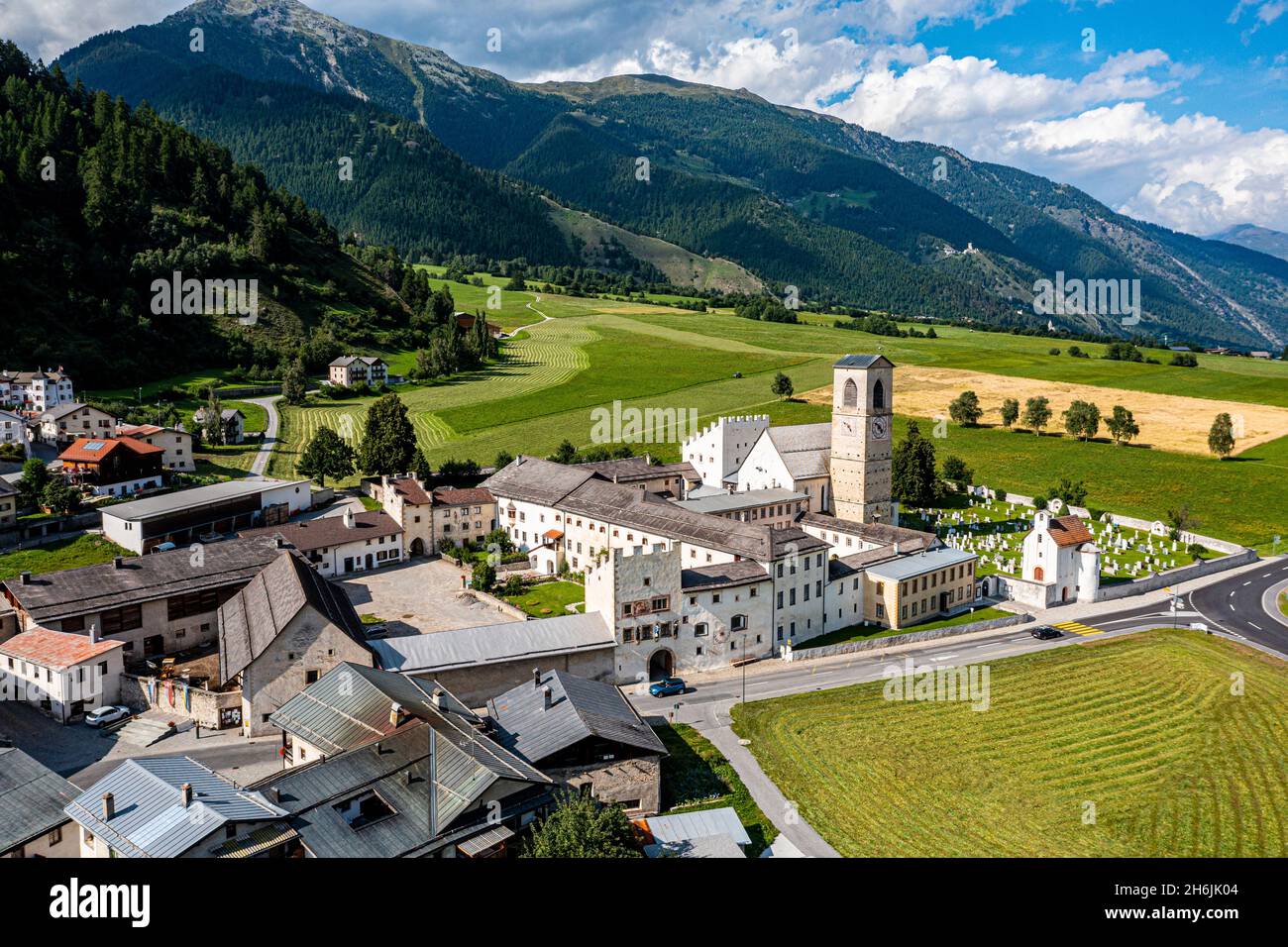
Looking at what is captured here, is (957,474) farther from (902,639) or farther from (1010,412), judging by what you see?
(902,639)

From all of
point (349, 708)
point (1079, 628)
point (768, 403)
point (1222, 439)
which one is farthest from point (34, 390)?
point (1222, 439)

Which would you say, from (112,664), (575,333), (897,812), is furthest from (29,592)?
(575,333)

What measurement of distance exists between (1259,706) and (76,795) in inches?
2097

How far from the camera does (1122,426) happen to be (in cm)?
12419

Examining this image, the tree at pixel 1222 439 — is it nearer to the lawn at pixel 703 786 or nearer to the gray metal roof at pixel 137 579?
the lawn at pixel 703 786

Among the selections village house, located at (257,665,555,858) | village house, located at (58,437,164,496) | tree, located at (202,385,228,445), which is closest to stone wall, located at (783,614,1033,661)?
village house, located at (257,665,555,858)

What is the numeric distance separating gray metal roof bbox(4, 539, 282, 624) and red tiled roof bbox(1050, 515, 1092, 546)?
53.4 meters

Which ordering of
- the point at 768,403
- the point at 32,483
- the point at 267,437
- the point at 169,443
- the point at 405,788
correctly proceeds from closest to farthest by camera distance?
1. the point at 405,788
2. the point at 32,483
3. the point at 169,443
4. the point at 267,437
5. the point at 768,403

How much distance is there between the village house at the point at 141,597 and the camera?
5003 centimetres

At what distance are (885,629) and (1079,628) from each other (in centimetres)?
1282

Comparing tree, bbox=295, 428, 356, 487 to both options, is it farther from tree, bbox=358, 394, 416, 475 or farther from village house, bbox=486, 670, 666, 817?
village house, bbox=486, 670, 666, 817

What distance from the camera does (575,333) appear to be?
186m
